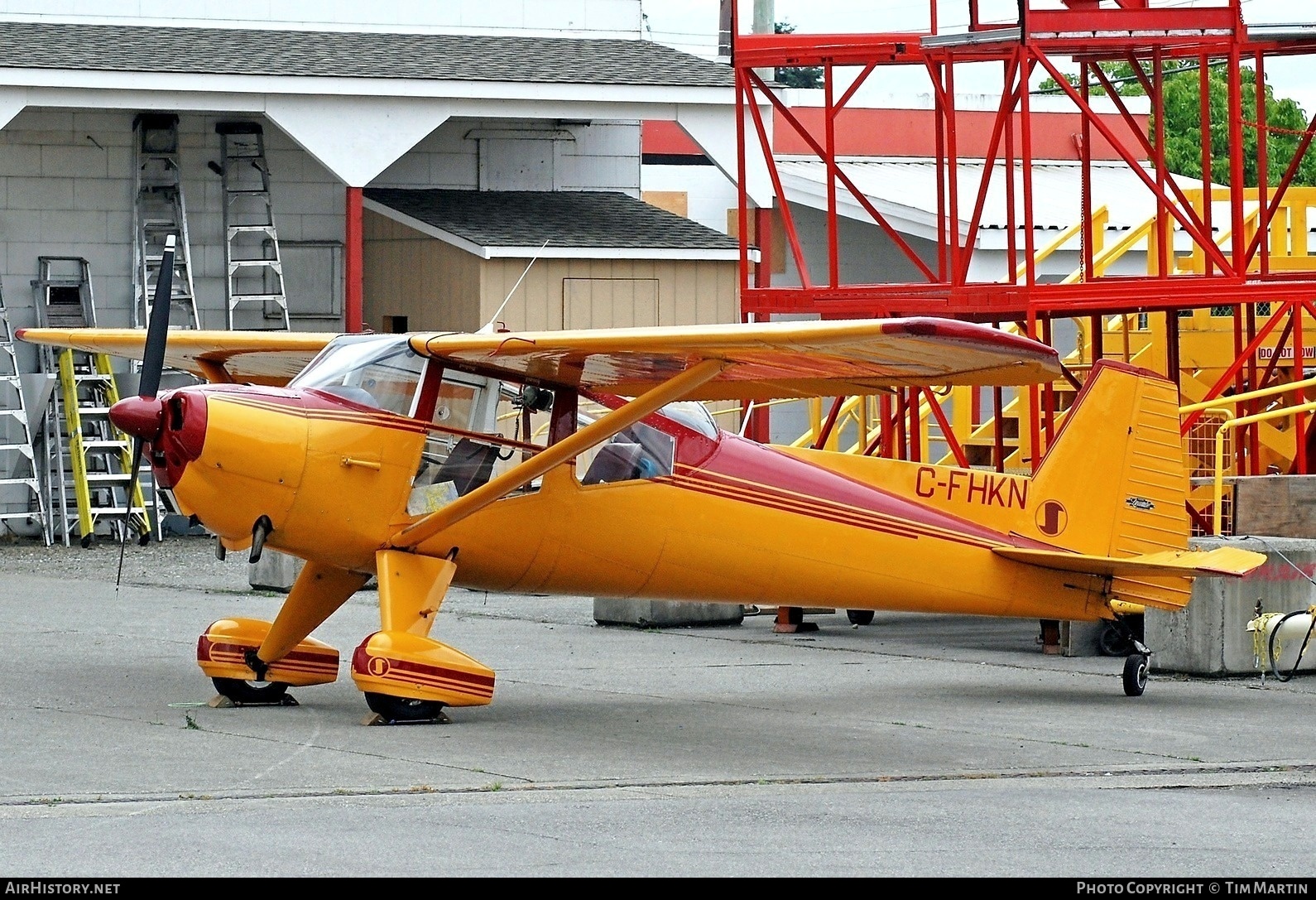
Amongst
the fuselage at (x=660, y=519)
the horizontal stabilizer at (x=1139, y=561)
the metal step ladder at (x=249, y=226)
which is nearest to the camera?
the fuselage at (x=660, y=519)

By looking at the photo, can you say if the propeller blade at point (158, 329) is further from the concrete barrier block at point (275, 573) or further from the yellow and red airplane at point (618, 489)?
the concrete barrier block at point (275, 573)

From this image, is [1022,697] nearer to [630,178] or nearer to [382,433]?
[382,433]

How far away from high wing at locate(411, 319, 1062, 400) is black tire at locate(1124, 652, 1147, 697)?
7.73ft

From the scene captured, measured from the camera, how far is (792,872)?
6.35 meters

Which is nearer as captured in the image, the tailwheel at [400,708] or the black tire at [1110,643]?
the tailwheel at [400,708]

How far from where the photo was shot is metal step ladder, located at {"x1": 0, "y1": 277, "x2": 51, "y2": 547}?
22375 millimetres

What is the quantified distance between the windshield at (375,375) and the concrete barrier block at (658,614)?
5.65 metres

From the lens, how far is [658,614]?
15.7 m

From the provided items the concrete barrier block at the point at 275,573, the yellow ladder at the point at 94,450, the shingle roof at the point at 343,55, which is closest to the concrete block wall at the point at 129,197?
the yellow ladder at the point at 94,450

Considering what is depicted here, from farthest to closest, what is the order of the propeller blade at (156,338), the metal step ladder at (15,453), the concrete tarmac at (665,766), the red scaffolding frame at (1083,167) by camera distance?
the metal step ladder at (15,453) < the red scaffolding frame at (1083,167) < the propeller blade at (156,338) < the concrete tarmac at (665,766)

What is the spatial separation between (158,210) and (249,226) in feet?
3.54

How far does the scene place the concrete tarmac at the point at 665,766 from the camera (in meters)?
6.63

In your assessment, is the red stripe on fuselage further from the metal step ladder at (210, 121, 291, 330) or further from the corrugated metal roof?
the corrugated metal roof
